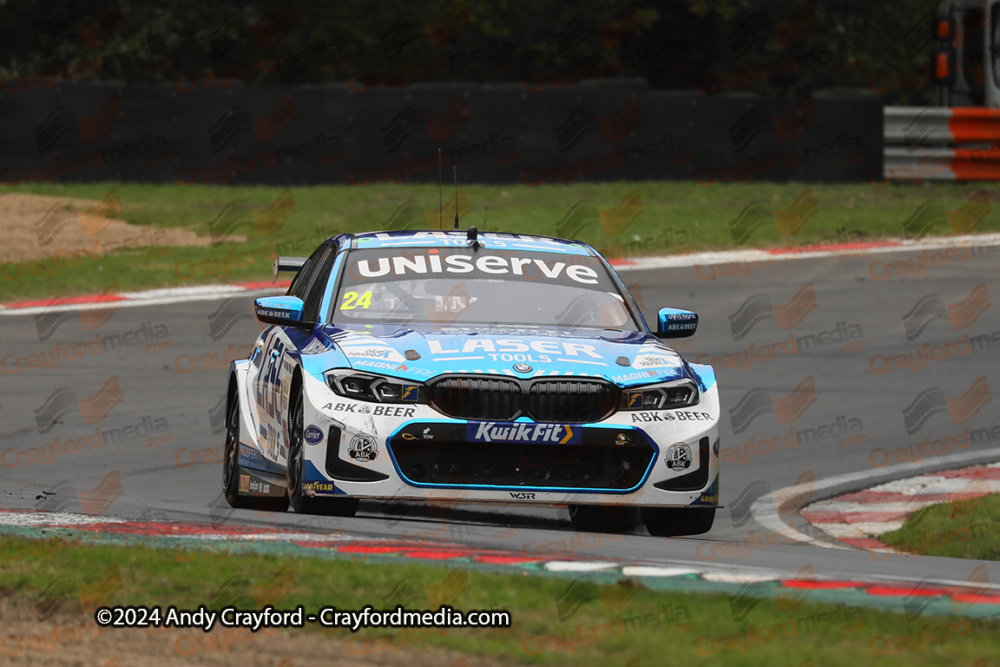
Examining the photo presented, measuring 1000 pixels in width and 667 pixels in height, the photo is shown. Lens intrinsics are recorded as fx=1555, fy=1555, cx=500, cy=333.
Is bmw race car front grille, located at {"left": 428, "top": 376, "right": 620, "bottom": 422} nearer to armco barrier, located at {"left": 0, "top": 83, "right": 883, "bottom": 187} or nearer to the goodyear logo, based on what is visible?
the goodyear logo

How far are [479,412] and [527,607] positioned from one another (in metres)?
2.02

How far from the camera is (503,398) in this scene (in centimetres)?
675

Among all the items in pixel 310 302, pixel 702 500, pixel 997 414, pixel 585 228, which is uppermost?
pixel 310 302

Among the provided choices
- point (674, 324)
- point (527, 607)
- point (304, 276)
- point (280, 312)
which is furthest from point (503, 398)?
point (304, 276)

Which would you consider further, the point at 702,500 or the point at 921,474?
the point at 921,474

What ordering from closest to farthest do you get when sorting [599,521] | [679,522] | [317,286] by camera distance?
[679,522], [599,521], [317,286]

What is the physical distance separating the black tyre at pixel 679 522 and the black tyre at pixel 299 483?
142 cm

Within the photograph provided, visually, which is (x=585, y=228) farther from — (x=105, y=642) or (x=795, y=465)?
(x=105, y=642)

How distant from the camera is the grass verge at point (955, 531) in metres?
7.68

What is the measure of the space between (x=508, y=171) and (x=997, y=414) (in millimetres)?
11870

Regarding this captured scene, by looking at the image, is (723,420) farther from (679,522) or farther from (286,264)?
(679,522)

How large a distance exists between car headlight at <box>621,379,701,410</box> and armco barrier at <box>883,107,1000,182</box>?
1603 cm

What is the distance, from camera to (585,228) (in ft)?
65.2

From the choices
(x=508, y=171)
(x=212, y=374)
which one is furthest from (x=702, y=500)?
(x=508, y=171)
